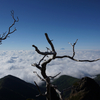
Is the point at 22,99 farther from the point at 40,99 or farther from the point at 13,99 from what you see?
the point at 40,99

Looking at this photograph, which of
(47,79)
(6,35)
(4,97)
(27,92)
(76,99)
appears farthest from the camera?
(27,92)

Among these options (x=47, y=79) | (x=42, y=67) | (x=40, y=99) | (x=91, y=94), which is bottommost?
(x=40, y=99)

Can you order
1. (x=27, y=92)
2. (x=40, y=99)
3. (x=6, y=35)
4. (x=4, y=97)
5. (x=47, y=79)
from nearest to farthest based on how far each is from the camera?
(x=47, y=79) < (x=6, y=35) < (x=4, y=97) < (x=40, y=99) < (x=27, y=92)

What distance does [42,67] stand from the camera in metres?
5.44

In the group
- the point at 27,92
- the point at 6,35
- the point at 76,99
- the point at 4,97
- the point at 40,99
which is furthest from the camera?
the point at 27,92

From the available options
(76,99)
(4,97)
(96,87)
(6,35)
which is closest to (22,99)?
(4,97)

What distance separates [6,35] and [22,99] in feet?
606

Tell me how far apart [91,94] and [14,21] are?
177 meters

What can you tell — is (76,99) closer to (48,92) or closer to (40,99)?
(40,99)

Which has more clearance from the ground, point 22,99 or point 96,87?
point 96,87

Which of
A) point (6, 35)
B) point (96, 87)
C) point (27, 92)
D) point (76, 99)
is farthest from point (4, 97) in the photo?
point (6, 35)

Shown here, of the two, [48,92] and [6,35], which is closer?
[48,92]

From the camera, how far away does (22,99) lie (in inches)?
6260

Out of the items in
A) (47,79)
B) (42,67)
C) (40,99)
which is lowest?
(40,99)
